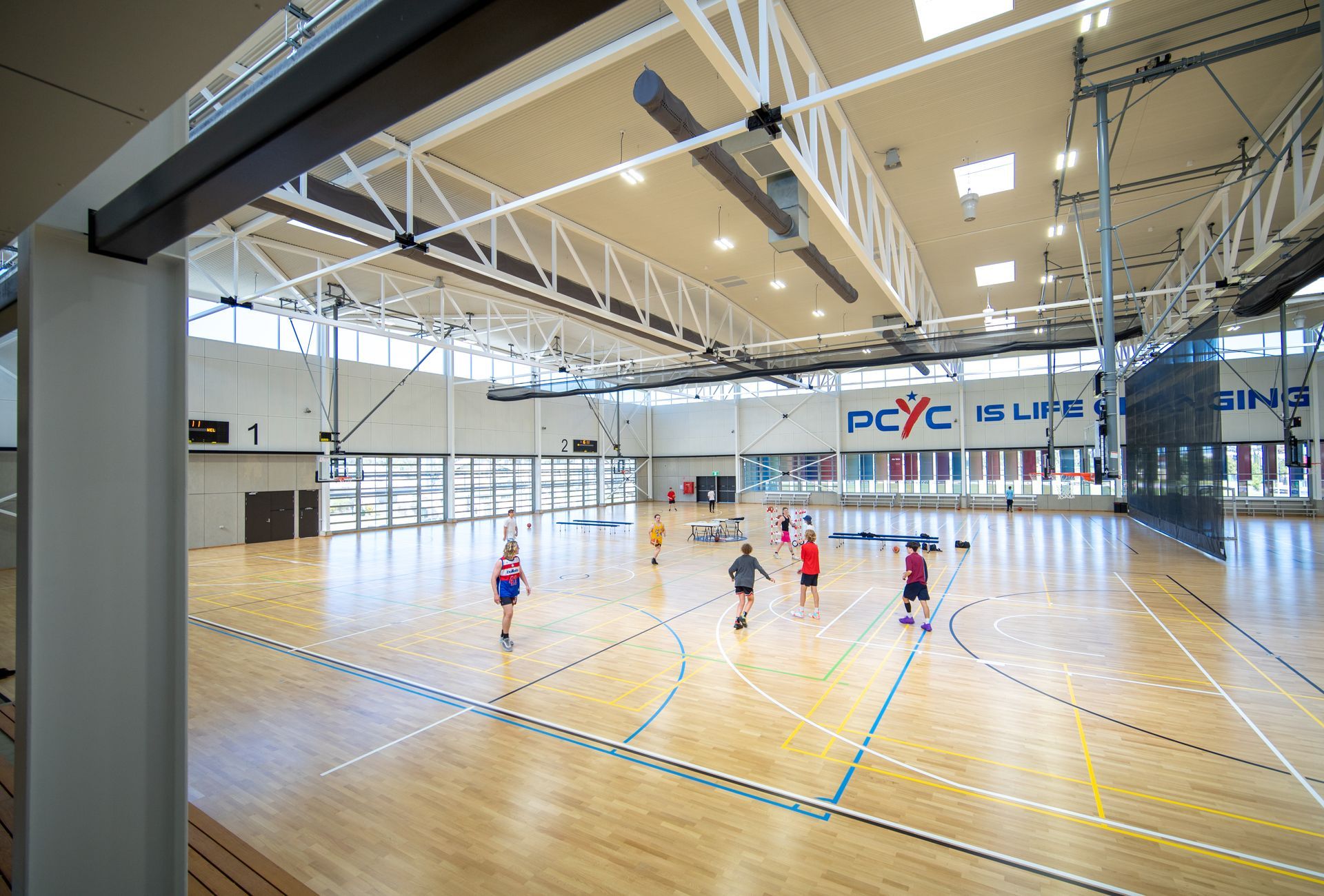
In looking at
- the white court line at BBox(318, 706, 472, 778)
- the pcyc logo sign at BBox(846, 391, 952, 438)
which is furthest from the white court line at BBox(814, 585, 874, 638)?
the pcyc logo sign at BBox(846, 391, 952, 438)

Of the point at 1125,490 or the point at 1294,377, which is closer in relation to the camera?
the point at 1294,377

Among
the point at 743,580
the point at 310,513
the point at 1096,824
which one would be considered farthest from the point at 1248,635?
the point at 310,513

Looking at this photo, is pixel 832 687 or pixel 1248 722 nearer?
pixel 1248 722

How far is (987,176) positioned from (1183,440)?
1190 cm

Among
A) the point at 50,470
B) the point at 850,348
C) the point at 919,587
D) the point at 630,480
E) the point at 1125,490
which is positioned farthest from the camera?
the point at 630,480

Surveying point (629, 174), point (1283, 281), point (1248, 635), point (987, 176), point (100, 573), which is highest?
point (987, 176)

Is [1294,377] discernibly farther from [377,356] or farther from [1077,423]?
[377,356]

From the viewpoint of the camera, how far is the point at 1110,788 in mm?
5098

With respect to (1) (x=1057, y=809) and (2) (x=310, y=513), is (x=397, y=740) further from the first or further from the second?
(2) (x=310, y=513)

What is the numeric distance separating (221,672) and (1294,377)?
38.4 meters

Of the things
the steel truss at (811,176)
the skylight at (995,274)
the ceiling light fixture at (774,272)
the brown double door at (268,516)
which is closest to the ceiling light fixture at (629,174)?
the steel truss at (811,176)

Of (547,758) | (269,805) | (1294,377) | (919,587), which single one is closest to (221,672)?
(269,805)

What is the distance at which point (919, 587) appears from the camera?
1013 centimetres

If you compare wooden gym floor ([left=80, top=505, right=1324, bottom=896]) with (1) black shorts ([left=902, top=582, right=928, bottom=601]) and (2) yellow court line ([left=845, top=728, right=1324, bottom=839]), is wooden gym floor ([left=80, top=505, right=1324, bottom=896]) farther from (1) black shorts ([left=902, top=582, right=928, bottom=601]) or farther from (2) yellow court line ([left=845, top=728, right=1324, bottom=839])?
(1) black shorts ([left=902, top=582, right=928, bottom=601])
